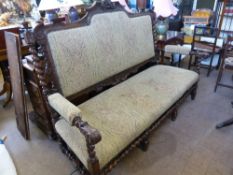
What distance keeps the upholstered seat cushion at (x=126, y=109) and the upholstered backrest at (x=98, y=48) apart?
0.20 meters

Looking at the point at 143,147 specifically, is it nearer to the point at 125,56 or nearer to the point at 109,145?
the point at 109,145

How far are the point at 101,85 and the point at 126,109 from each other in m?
0.40

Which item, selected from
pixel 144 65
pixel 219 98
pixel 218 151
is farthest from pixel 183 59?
pixel 218 151

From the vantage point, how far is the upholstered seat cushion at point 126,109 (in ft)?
4.08

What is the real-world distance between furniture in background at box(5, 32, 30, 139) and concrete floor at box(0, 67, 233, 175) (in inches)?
7.0

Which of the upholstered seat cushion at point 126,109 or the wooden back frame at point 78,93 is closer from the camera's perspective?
the wooden back frame at point 78,93

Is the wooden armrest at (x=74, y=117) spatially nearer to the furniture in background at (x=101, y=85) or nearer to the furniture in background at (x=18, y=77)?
the furniture in background at (x=101, y=85)

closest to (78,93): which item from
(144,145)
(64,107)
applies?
(64,107)

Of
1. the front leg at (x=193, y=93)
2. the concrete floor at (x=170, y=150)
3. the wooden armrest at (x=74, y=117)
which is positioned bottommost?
the concrete floor at (x=170, y=150)

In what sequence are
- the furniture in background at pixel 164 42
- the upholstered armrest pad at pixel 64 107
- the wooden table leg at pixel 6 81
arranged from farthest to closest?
the furniture in background at pixel 164 42 < the wooden table leg at pixel 6 81 < the upholstered armrest pad at pixel 64 107

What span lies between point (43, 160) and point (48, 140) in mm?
245

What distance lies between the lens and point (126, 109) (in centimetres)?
153

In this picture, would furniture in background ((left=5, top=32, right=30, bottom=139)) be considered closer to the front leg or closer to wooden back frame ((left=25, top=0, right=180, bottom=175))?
wooden back frame ((left=25, top=0, right=180, bottom=175))

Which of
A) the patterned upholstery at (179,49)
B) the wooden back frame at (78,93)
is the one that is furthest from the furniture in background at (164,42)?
the wooden back frame at (78,93)
